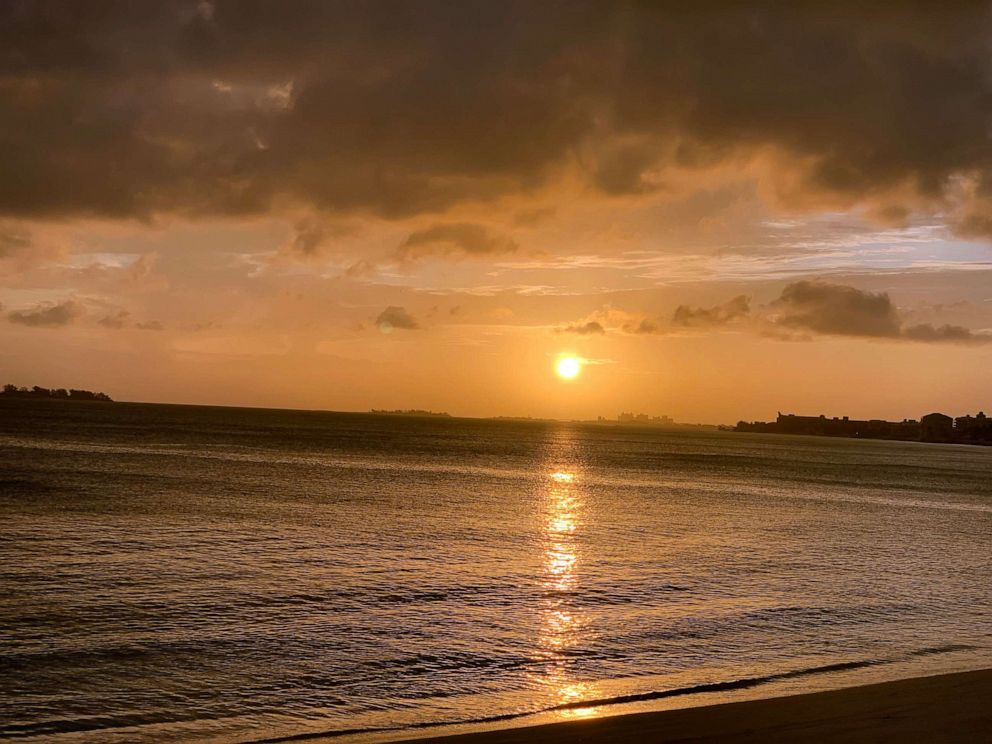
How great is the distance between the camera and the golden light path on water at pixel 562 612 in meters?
17.2

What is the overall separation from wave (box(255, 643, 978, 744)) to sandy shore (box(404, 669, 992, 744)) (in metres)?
1.27

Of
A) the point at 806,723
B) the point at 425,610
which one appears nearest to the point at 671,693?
Answer: the point at 806,723

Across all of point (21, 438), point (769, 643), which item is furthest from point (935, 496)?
point (21, 438)

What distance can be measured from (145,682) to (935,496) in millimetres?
95215

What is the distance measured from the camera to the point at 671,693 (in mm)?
17047

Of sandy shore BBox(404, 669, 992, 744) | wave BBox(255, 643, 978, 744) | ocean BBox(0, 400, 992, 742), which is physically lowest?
ocean BBox(0, 400, 992, 742)

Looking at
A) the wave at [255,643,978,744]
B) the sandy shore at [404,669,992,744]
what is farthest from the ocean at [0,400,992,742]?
the sandy shore at [404,669,992,744]

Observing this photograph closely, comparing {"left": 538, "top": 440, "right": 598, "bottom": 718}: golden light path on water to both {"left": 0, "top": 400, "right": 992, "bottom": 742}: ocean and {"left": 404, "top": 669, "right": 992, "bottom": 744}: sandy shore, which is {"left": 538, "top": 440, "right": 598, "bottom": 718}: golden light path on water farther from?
{"left": 404, "top": 669, "right": 992, "bottom": 744}: sandy shore

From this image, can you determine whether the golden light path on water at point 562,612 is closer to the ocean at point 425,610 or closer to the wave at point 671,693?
the ocean at point 425,610

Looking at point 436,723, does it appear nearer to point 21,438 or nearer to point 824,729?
point 824,729

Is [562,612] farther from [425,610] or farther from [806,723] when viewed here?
[806,723]

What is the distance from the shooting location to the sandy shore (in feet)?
43.9

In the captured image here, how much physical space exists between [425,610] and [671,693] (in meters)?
9.44

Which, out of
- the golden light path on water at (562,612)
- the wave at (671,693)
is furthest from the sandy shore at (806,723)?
the golden light path on water at (562,612)
